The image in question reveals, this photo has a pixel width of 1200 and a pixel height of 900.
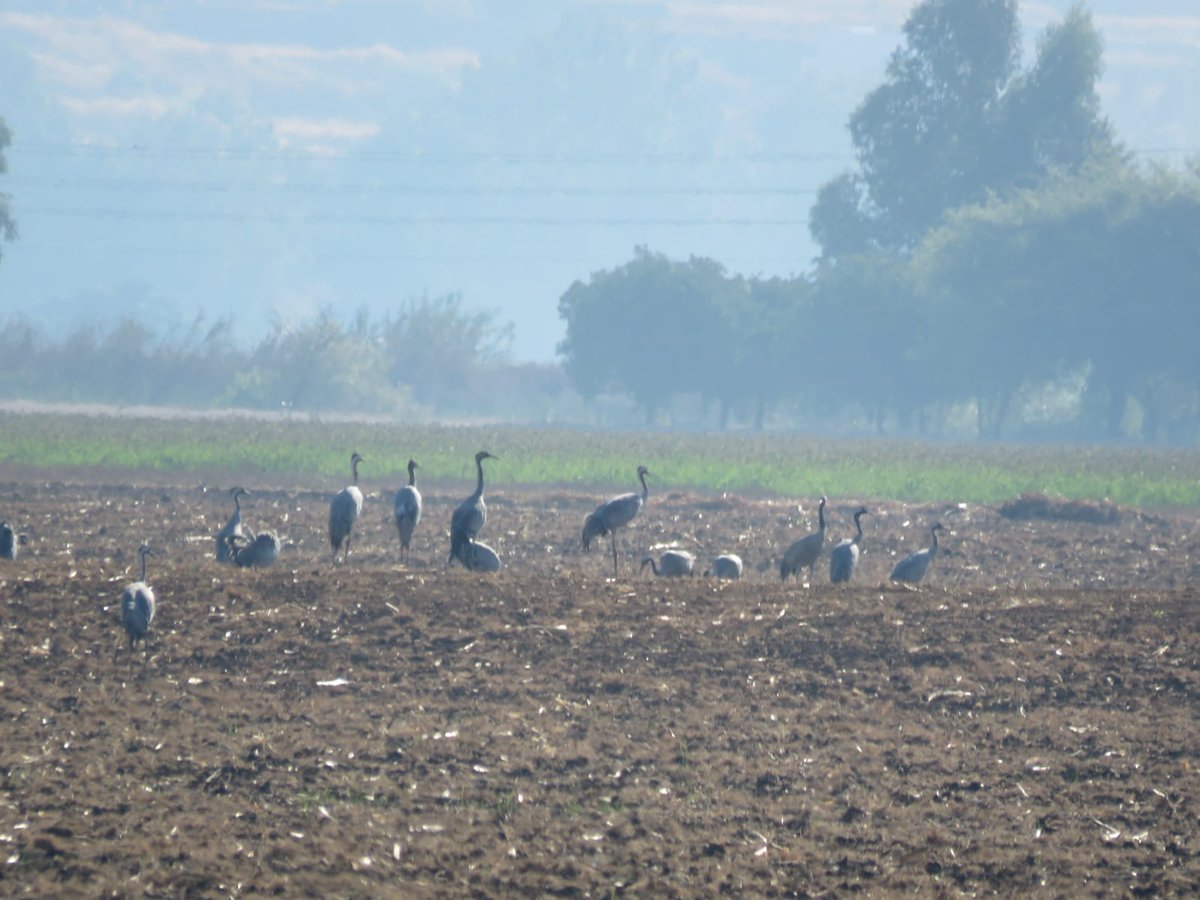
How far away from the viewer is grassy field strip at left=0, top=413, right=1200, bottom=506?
37.8m

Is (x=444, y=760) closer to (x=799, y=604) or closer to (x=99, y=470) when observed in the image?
(x=799, y=604)

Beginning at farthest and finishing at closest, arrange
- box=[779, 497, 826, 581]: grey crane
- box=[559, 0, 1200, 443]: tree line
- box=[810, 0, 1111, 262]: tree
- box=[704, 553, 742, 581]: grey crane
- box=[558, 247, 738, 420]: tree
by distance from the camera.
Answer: box=[810, 0, 1111, 262]: tree, box=[558, 247, 738, 420]: tree, box=[559, 0, 1200, 443]: tree line, box=[704, 553, 742, 581]: grey crane, box=[779, 497, 826, 581]: grey crane

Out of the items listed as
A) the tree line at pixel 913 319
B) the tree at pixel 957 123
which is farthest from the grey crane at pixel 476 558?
the tree at pixel 957 123

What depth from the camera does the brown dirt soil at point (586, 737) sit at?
985 cm

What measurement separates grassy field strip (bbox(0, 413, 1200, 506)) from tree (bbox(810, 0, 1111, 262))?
34.4 m

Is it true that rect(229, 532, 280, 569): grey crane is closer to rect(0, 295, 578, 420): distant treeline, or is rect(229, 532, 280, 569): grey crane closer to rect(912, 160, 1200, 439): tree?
rect(912, 160, 1200, 439): tree

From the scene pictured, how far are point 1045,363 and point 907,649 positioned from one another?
5906cm

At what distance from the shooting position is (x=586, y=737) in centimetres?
1222

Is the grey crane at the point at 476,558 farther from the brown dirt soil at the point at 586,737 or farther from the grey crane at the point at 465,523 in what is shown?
the brown dirt soil at the point at 586,737

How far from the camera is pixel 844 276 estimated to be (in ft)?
253

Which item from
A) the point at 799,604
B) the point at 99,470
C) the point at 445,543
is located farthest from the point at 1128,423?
the point at 799,604

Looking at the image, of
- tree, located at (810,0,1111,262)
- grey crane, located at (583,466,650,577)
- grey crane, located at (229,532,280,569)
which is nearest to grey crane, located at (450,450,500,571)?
grey crane, located at (583,466,650,577)

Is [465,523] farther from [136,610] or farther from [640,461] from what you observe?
[640,461]

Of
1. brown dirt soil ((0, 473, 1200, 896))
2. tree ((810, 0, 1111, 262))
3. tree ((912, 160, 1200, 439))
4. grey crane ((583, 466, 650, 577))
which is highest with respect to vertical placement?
tree ((810, 0, 1111, 262))
